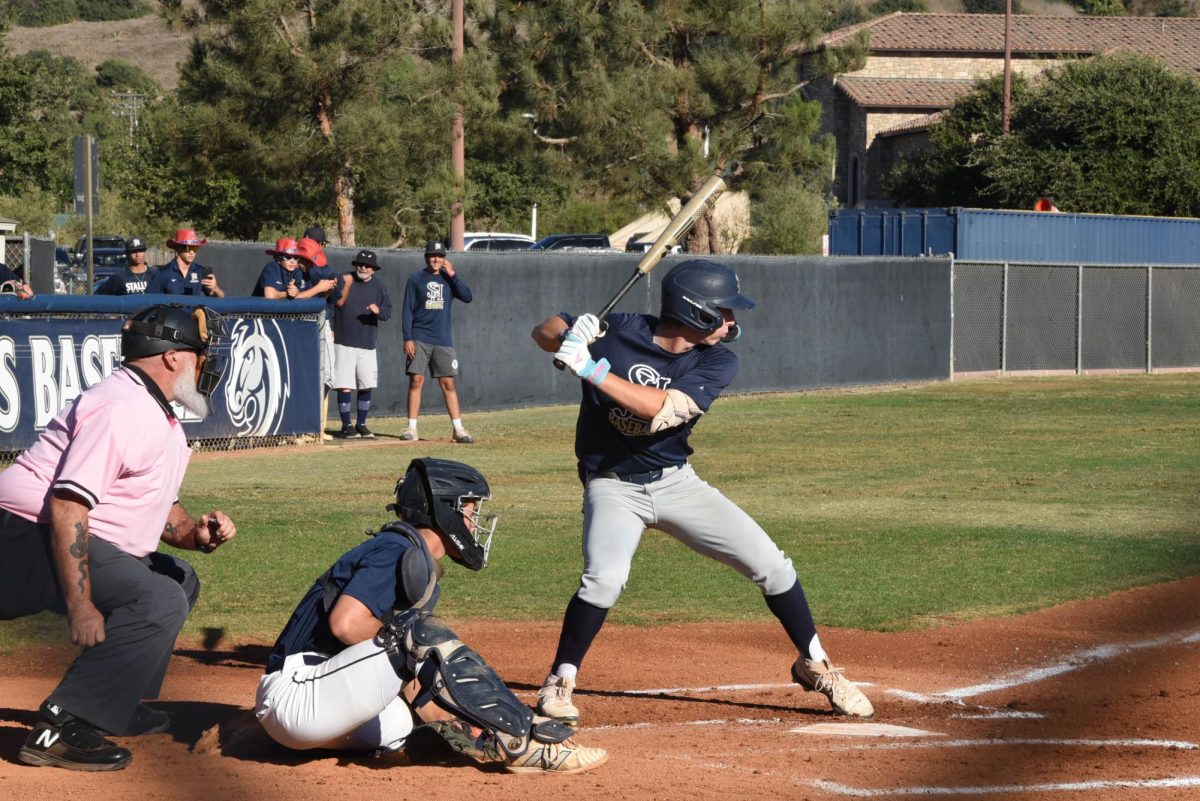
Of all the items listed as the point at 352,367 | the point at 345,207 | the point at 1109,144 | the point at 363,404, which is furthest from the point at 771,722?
the point at 1109,144

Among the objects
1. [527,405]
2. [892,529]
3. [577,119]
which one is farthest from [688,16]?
[892,529]

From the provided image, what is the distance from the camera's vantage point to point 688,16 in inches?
1554

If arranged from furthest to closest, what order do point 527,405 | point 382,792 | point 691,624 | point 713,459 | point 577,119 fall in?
point 577,119, point 527,405, point 713,459, point 691,624, point 382,792

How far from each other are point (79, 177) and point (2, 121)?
42.2 m

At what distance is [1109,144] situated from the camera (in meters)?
46.2

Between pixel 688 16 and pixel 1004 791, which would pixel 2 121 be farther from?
pixel 1004 791

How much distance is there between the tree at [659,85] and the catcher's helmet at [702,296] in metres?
32.4

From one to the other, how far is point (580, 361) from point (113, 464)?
1757mm

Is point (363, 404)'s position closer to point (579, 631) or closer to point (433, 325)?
point (433, 325)

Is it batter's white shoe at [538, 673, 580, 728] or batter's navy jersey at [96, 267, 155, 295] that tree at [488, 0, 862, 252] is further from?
batter's white shoe at [538, 673, 580, 728]

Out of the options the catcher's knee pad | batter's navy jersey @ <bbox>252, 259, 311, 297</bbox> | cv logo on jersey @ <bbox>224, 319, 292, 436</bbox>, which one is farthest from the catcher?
batter's navy jersey @ <bbox>252, 259, 311, 297</bbox>

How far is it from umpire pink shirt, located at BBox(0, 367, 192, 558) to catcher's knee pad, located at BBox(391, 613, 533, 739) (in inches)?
40.4

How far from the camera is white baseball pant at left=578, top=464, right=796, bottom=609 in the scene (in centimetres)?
613

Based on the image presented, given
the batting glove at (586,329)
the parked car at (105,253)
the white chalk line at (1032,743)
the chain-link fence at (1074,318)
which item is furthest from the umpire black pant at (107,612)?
the parked car at (105,253)
